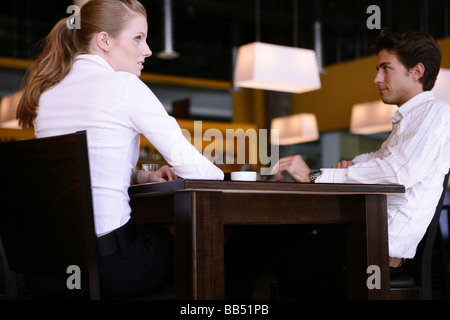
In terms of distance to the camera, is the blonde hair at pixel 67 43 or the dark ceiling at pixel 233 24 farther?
the dark ceiling at pixel 233 24

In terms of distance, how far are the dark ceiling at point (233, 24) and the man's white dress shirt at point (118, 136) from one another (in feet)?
23.0

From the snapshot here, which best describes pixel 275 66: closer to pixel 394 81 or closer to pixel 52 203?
pixel 394 81

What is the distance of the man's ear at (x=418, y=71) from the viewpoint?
2.36 m

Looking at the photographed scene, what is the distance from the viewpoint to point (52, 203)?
1.48 m

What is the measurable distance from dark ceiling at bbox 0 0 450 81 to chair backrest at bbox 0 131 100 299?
713 cm

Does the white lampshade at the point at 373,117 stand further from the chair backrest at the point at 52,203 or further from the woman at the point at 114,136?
the chair backrest at the point at 52,203

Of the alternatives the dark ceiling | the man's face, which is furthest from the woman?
the dark ceiling

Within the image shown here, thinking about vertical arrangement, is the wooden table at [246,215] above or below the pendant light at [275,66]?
below

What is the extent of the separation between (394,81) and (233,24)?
726 centimetres

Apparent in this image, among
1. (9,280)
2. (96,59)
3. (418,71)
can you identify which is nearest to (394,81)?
(418,71)

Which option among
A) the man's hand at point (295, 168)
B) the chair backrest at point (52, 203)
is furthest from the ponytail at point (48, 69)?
the man's hand at point (295, 168)

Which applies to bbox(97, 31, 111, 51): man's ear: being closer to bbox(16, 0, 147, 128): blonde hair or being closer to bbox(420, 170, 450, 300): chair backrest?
bbox(16, 0, 147, 128): blonde hair

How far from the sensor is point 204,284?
58.8 inches
